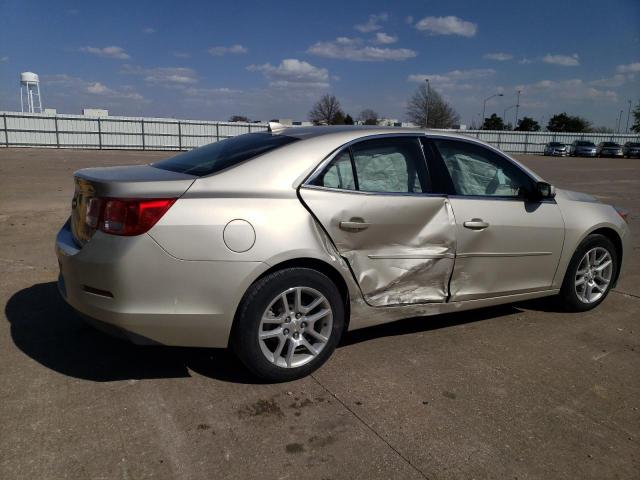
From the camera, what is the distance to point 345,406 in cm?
299

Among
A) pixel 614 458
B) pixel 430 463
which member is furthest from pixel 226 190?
pixel 614 458

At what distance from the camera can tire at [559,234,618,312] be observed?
451 cm

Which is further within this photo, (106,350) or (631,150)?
(631,150)

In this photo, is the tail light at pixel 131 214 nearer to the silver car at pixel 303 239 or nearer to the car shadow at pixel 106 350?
the silver car at pixel 303 239

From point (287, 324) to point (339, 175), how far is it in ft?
3.32

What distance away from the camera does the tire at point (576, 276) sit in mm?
4508

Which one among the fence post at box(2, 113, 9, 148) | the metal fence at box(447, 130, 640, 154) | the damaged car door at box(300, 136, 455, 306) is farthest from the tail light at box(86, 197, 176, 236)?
the metal fence at box(447, 130, 640, 154)

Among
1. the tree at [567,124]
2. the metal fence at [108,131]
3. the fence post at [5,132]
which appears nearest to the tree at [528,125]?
the tree at [567,124]

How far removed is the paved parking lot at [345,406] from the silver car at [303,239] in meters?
0.33

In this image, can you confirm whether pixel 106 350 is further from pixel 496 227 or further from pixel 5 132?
pixel 5 132

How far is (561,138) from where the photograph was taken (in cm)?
5819

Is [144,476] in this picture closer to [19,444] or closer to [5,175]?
[19,444]

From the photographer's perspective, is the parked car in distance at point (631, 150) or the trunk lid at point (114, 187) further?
the parked car in distance at point (631, 150)

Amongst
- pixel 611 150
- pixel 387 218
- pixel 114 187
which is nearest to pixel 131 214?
pixel 114 187
